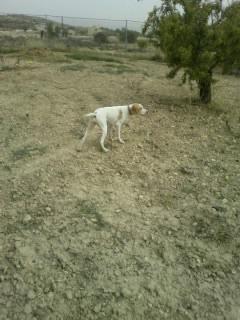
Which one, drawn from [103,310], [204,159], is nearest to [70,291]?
[103,310]

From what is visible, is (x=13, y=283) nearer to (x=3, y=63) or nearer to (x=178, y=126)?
(x=178, y=126)

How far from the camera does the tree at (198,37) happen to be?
7.75 m

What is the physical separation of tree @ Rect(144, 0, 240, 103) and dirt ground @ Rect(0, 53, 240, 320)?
3.79ft

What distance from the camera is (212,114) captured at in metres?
8.30

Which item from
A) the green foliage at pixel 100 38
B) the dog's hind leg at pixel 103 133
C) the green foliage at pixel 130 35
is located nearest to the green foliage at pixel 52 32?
the green foliage at pixel 100 38

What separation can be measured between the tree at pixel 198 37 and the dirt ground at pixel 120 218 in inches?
45.4

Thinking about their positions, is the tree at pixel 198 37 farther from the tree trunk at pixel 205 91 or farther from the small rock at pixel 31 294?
the small rock at pixel 31 294

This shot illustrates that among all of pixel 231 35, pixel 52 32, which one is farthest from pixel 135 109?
pixel 52 32

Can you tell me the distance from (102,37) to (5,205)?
23.1 m

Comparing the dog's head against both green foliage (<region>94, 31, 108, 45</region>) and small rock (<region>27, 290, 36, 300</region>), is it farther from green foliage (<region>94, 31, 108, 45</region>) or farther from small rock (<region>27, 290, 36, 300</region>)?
green foliage (<region>94, 31, 108, 45</region>)

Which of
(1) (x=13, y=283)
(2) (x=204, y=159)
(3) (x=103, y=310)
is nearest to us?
(3) (x=103, y=310)

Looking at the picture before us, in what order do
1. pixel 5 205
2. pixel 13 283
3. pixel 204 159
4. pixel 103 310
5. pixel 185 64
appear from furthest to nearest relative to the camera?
pixel 185 64 → pixel 204 159 → pixel 5 205 → pixel 13 283 → pixel 103 310

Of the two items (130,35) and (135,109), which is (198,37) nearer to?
(135,109)

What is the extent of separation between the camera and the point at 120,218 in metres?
4.37
